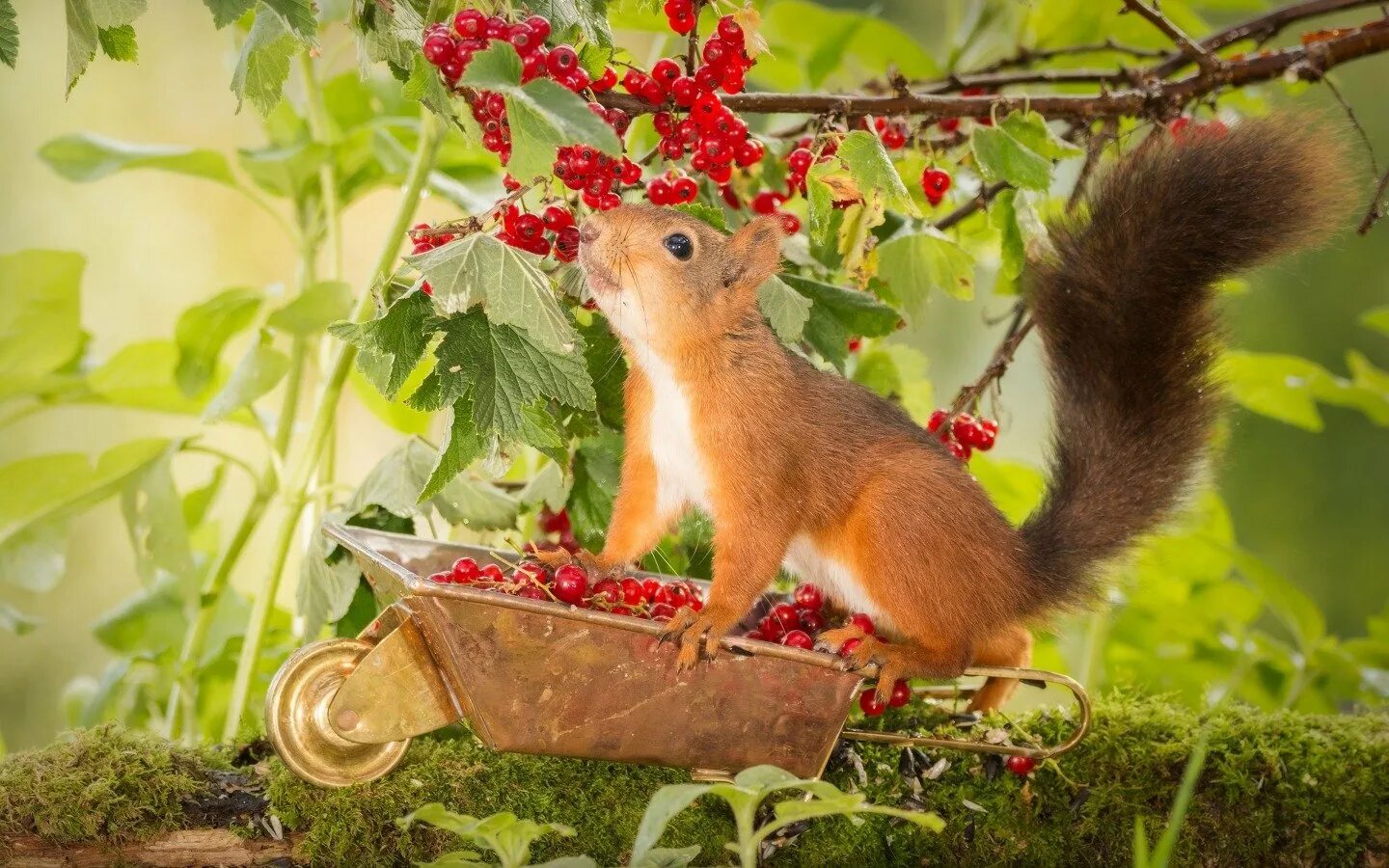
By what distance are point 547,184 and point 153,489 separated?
2.43 feet

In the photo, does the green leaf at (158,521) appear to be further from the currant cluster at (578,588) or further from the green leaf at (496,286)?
the green leaf at (496,286)

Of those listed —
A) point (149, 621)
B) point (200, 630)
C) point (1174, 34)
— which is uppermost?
point (1174, 34)

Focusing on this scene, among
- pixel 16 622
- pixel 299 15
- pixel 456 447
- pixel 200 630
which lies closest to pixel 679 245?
pixel 456 447

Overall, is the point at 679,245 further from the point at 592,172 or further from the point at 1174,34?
the point at 1174,34

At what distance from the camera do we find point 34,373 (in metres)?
1.65

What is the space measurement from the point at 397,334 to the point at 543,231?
17cm

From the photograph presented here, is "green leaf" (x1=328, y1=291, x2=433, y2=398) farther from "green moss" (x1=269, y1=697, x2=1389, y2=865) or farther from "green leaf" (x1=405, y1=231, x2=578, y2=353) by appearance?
"green moss" (x1=269, y1=697, x2=1389, y2=865)

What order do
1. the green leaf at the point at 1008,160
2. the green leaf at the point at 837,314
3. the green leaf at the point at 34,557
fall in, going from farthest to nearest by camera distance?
the green leaf at the point at 34,557, the green leaf at the point at 837,314, the green leaf at the point at 1008,160

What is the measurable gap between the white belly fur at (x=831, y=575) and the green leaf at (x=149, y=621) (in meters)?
1.04

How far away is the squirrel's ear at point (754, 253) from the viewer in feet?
3.86

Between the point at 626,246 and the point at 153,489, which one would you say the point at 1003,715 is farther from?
the point at 153,489

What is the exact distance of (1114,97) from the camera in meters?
1.45

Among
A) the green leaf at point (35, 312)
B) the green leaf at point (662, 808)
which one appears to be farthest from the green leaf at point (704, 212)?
the green leaf at point (35, 312)


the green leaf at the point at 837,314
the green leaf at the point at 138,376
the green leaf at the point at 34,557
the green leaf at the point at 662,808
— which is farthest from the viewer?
the green leaf at the point at 138,376
